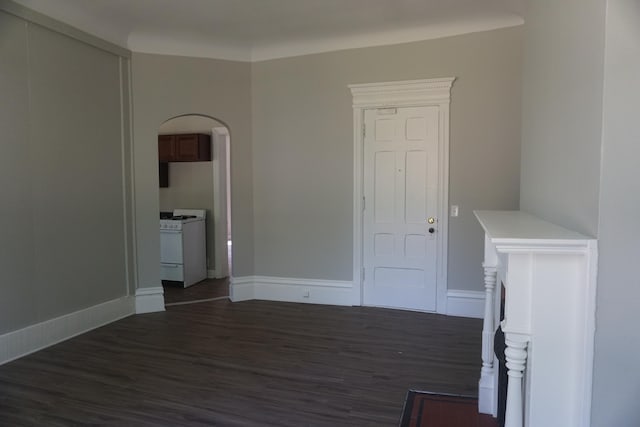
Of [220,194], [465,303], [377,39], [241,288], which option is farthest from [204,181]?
[465,303]

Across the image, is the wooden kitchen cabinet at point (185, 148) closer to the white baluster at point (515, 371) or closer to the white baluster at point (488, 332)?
the white baluster at point (488, 332)

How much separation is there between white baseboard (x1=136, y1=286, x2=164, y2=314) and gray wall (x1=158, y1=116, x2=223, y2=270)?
5.85 feet

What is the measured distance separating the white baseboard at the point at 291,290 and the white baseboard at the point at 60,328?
4.05 ft

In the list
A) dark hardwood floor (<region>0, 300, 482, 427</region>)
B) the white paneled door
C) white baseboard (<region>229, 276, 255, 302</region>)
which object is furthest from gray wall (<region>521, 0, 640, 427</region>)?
white baseboard (<region>229, 276, 255, 302</region>)

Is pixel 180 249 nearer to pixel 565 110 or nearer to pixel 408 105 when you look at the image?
pixel 408 105

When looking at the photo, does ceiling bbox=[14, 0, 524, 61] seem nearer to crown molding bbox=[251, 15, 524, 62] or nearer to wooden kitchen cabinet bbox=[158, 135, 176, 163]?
crown molding bbox=[251, 15, 524, 62]

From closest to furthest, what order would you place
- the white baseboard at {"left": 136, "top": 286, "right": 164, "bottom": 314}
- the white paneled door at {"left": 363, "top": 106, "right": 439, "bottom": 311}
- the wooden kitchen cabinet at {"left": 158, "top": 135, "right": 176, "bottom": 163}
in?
the white paneled door at {"left": 363, "top": 106, "right": 439, "bottom": 311}, the white baseboard at {"left": 136, "top": 286, "right": 164, "bottom": 314}, the wooden kitchen cabinet at {"left": 158, "top": 135, "right": 176, "bottom": 163}

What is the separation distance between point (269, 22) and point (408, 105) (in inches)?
65.2

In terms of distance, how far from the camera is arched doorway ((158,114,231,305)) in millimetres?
6312

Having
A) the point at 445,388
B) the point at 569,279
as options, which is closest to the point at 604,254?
the point at 569,279

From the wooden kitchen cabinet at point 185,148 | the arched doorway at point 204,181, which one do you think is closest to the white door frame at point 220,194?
the arched doorway at point 204,181

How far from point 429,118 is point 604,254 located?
11.0ft

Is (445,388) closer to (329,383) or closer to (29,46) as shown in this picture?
(329,383)

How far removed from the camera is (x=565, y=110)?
1646mm
